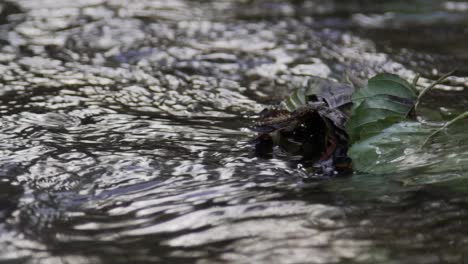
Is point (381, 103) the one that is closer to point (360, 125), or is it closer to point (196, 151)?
point (360, 125)

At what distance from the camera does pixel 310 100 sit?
1.77 m

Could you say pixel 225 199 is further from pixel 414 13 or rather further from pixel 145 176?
pixel 414 13

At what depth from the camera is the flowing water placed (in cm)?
115

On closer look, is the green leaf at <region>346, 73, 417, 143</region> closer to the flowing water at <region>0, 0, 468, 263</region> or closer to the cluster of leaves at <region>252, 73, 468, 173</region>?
the cluster of leaves at <region>252, 73, 468, 173</region>

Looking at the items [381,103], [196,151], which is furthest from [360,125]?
[196,151]

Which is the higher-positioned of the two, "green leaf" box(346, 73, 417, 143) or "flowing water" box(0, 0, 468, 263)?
"green leaf" box(346, 73, 417, 143)

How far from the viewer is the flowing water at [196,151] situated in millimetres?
1146

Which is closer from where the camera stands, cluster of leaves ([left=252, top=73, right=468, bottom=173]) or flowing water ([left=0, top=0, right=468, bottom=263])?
flowing water ([left=0, top=0, right=468, bottom=263])

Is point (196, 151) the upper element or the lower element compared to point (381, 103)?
lower

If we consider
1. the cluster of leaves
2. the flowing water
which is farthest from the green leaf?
the flowing water

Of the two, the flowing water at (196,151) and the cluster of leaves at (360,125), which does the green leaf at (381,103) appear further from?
the flowing water at (196,151)

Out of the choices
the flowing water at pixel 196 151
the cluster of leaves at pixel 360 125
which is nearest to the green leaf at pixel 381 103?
the cluster of leaves at pixel 360 125

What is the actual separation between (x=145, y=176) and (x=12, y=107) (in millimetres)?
703

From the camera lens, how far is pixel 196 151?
5.35 feet
